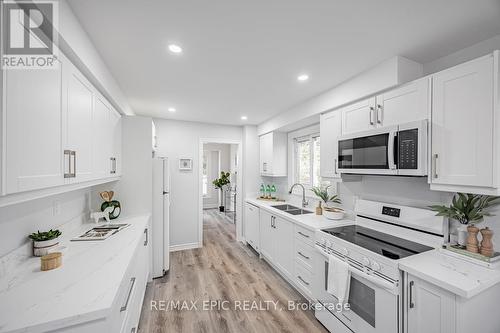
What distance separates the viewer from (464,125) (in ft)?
4.65

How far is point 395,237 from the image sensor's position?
6.34 feet

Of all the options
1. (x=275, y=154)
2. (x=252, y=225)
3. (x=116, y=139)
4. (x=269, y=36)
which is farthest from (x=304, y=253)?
(x=116, y=139)

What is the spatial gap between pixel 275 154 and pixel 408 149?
95.4 inches

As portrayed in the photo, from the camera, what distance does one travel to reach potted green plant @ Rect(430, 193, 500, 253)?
4.88ft

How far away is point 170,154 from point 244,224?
2080mm

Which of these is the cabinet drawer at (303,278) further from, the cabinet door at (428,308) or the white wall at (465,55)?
the white wall at (465,55)

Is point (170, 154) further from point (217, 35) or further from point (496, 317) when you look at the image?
point (496, 317)

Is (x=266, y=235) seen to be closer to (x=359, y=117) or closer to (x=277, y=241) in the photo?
(x=277, y=241)

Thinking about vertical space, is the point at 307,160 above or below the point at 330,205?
above

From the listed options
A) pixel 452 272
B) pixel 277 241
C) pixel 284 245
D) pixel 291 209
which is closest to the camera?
pixel 452 272

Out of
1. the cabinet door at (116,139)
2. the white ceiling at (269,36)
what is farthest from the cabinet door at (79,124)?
the cabinet door at (116,139)

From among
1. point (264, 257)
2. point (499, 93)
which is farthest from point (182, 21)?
point (264, 257)

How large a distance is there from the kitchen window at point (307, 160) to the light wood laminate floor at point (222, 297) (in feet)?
5.18

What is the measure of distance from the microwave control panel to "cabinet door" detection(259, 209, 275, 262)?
6.42 feet
